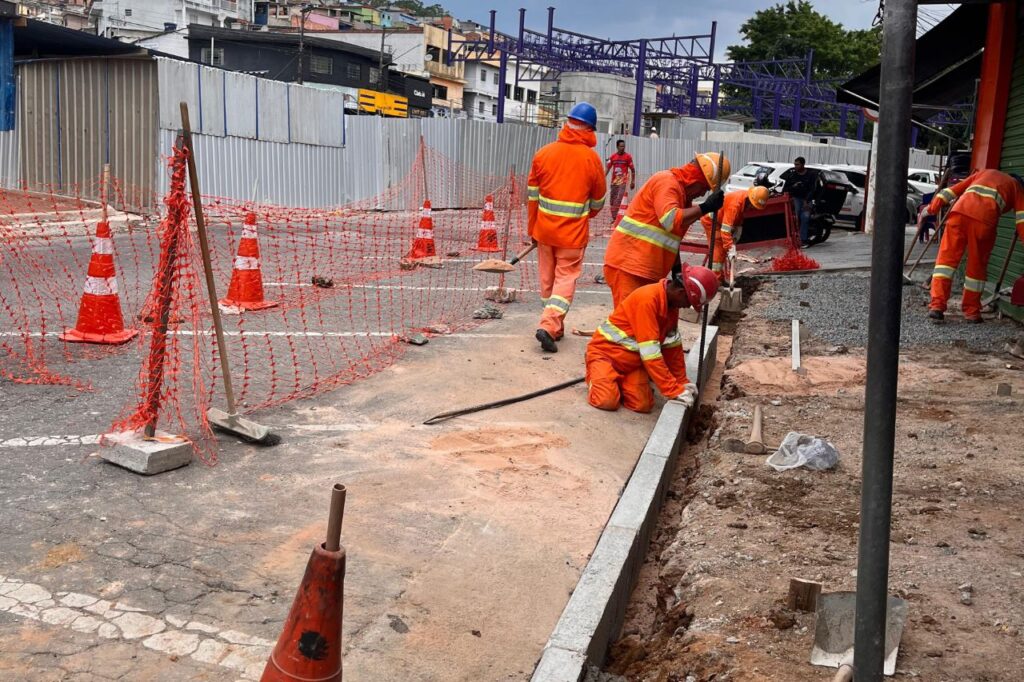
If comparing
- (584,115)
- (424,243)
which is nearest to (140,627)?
(584,115)

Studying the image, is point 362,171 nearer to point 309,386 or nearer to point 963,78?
point 963,78

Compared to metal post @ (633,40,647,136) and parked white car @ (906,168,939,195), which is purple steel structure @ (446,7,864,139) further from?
parked white car @ (906,168,939,195)

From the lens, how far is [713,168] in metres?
7.31

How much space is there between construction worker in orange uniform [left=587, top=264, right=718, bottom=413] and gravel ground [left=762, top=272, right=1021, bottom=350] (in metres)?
3.51

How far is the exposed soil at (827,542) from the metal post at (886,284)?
1.48 m

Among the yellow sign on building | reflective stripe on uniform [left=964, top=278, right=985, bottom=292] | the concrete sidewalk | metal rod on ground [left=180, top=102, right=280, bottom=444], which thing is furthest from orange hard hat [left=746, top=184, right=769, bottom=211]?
the yellow sign on building

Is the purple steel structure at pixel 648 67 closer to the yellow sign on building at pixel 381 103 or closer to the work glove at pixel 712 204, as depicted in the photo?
the yellow sign on building at pixel 381 103

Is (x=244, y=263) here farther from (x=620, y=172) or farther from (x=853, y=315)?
(x=620, y=172)

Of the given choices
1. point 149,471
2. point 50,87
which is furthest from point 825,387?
point 50,87

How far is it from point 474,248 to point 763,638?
12281mm

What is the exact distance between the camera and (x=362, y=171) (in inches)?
920

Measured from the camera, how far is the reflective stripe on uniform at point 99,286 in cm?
724

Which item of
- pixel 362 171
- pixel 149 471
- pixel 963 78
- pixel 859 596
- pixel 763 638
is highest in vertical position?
pixel 963 78

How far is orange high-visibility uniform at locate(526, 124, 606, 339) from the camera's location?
8367mm
